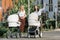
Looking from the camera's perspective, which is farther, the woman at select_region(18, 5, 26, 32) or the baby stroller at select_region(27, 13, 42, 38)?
the woman at select_region(18, 5, 26, 32)

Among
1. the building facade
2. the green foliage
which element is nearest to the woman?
the green foliage

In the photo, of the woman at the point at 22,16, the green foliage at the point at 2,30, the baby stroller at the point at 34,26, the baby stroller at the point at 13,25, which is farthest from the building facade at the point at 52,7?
the green foliage at the point at 2,30

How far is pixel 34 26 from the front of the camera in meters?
16.4

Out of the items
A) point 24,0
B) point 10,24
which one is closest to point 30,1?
point 24,0

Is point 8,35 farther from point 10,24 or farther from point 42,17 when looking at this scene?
point 42,17

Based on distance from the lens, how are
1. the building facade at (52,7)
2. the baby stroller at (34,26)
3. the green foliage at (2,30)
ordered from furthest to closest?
the building facade at (52,7)
the green foliage at (2,30)
the baby stroller at (34,26)

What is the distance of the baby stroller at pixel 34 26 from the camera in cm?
1628

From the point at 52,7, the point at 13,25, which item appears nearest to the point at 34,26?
the point at 13,25

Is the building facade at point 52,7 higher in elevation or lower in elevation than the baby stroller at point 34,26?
higher

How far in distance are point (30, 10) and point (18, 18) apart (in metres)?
0.71

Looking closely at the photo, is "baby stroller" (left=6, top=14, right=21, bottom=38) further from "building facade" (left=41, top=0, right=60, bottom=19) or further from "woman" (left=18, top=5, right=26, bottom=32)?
"building facade" (left=41, top=0, right=60, bottom=19)

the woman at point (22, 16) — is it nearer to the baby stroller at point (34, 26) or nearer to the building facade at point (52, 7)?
the baby stroller at point (34, 26)

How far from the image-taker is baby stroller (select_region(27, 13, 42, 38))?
1628cm

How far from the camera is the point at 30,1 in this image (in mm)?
16656
